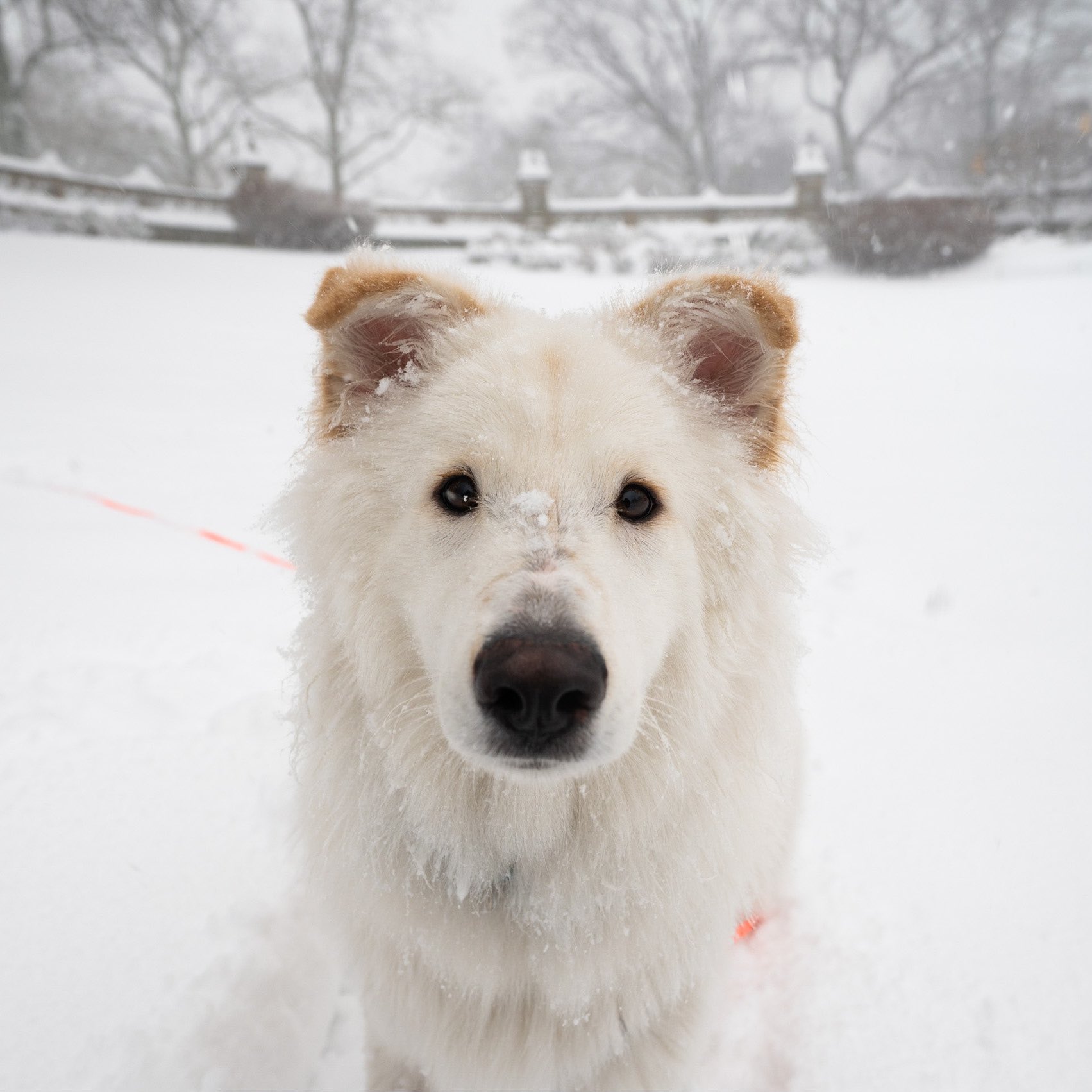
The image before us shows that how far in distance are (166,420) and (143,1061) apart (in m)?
6.50

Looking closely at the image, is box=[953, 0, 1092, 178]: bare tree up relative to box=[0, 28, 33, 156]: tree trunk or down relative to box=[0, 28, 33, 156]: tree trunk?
up

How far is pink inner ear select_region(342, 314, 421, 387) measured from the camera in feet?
6.09

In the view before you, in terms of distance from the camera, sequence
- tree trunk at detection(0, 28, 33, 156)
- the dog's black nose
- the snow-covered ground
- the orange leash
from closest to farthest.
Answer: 1. the dog's black nose
2. the snow-covered ground
3. the orange leash
4. tree trunk at detection(0, 28, 33, 156)

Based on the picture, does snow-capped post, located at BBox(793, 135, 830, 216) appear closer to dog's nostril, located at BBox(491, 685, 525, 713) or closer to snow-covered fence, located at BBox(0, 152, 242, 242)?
snow-covered fence, located at BBox(0, 152, 242, 242)

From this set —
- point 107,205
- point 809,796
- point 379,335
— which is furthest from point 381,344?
point 107,205

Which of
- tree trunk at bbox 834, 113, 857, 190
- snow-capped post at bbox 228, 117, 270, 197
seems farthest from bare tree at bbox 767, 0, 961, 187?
snow-capped post at bbox 228, 117, 270, 197

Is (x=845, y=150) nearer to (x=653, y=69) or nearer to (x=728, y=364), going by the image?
(x=653, y=69)

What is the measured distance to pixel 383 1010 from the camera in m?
1.89

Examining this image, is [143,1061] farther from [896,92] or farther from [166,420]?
[896,92]

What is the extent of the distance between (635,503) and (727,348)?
596 mm

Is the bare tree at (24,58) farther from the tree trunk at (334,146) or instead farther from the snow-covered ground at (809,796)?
the snow-covered ground at (809,796)

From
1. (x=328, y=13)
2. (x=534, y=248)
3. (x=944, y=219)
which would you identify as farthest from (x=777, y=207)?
(x=328, y=13)

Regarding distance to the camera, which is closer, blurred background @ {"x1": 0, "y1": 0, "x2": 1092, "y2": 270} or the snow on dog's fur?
the snow on dog's fur

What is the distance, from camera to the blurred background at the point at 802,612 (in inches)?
83.1
